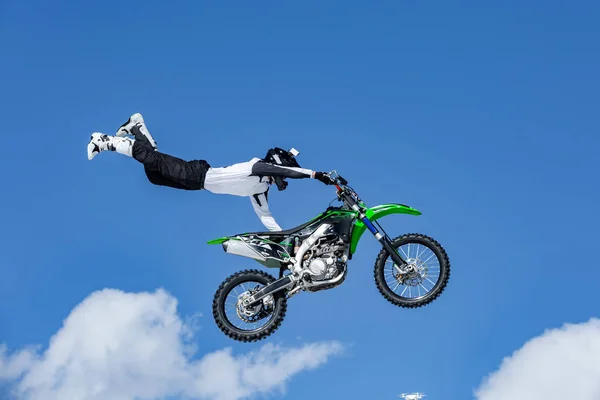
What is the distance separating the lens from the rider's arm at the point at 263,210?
19422 millimetres

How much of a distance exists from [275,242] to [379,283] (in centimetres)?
247

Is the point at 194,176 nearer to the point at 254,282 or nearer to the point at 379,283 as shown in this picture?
the point at 254,282

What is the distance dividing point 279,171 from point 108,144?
3964 millimetres

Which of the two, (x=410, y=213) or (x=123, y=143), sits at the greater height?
(x=123, y=143)

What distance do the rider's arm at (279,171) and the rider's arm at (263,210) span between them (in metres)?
0.93

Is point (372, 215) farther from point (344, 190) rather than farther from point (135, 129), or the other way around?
point (135, 129)

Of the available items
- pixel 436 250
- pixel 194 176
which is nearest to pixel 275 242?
pixel 194 176

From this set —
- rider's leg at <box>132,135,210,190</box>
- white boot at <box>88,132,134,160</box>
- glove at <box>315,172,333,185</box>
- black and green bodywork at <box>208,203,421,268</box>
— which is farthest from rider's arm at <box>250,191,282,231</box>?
white boot at <box>88,132,134,160</box>

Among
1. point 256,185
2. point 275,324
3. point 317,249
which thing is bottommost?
point 275,324

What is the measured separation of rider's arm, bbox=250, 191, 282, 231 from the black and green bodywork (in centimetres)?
87

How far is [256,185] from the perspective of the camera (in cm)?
1903

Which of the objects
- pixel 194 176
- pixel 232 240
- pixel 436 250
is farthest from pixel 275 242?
pixel 436 250

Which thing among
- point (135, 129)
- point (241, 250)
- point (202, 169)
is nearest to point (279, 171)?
point (202, 169)

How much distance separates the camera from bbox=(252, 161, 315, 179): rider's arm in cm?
1809
